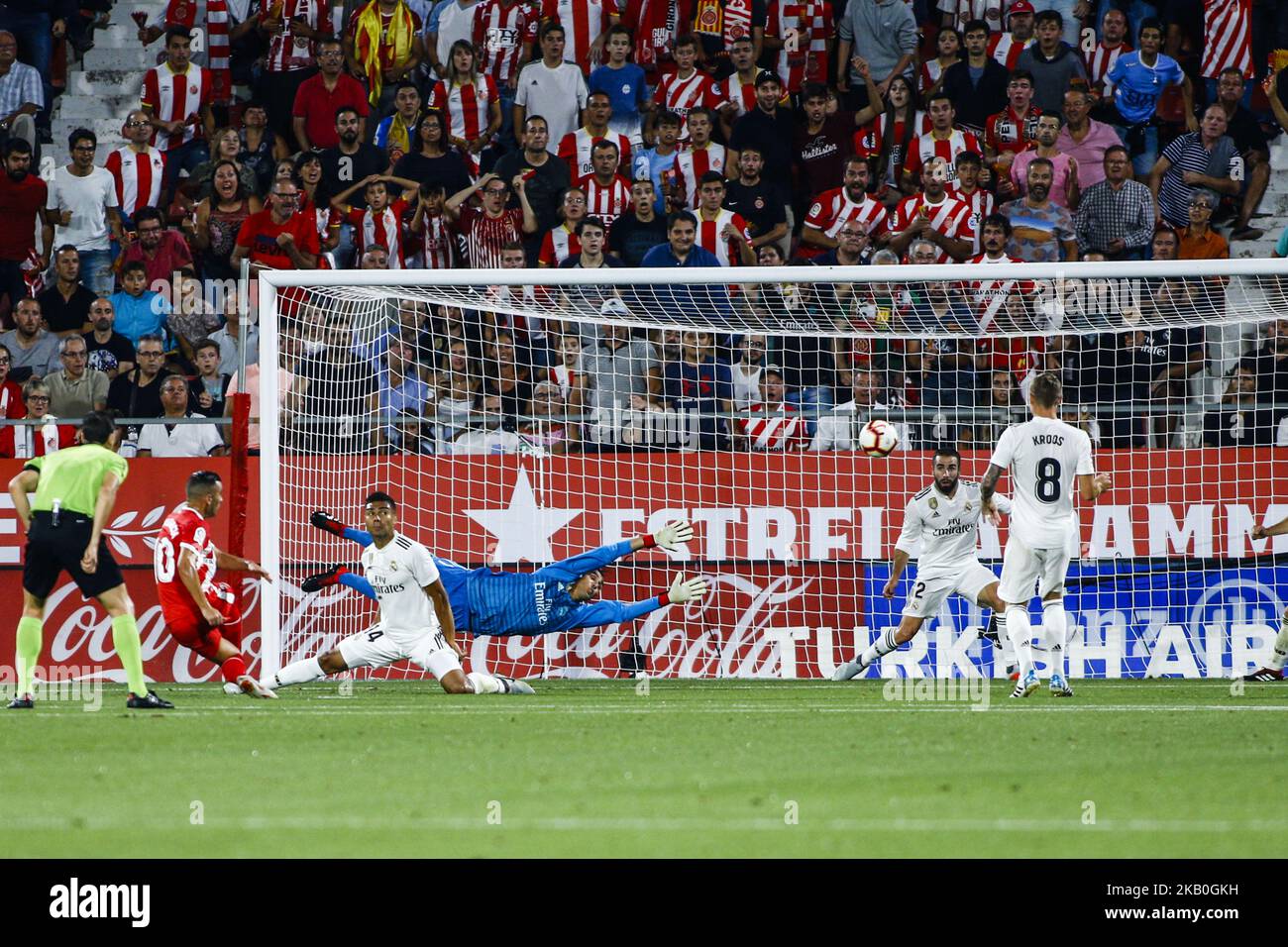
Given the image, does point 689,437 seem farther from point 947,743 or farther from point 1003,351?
point 947,743

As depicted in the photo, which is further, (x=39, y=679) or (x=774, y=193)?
(x=774, y=193)

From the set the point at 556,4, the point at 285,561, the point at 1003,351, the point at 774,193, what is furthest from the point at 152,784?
the point at 556,4

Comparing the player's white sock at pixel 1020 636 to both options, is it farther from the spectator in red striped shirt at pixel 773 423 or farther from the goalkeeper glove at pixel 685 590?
the spectator in red striped shirt at pixel 773 423

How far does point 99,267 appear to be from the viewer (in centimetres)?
1836

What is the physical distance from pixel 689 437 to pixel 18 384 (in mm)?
6277

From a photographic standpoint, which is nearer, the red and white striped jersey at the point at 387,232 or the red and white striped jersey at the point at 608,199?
the red and white striped jersey at the point at 387,232

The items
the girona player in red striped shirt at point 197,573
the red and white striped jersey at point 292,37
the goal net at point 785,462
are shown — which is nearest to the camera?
the girona player in red striped shirt at point 197,573

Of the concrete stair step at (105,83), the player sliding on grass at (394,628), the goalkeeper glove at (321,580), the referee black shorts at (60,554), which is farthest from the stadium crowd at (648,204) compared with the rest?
the referee black shorts at (60,554)

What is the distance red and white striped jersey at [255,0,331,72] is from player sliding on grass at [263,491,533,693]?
8237 millimetres

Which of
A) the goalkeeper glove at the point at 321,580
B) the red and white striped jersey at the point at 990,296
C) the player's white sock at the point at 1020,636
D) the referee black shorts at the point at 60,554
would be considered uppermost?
the red and white striped jersey at the point at 990,296

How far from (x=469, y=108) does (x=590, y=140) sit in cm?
141

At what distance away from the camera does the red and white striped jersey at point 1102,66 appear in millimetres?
18438

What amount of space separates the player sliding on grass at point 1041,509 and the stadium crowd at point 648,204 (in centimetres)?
258

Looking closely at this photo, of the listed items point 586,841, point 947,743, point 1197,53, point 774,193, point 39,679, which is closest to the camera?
point 586,841
